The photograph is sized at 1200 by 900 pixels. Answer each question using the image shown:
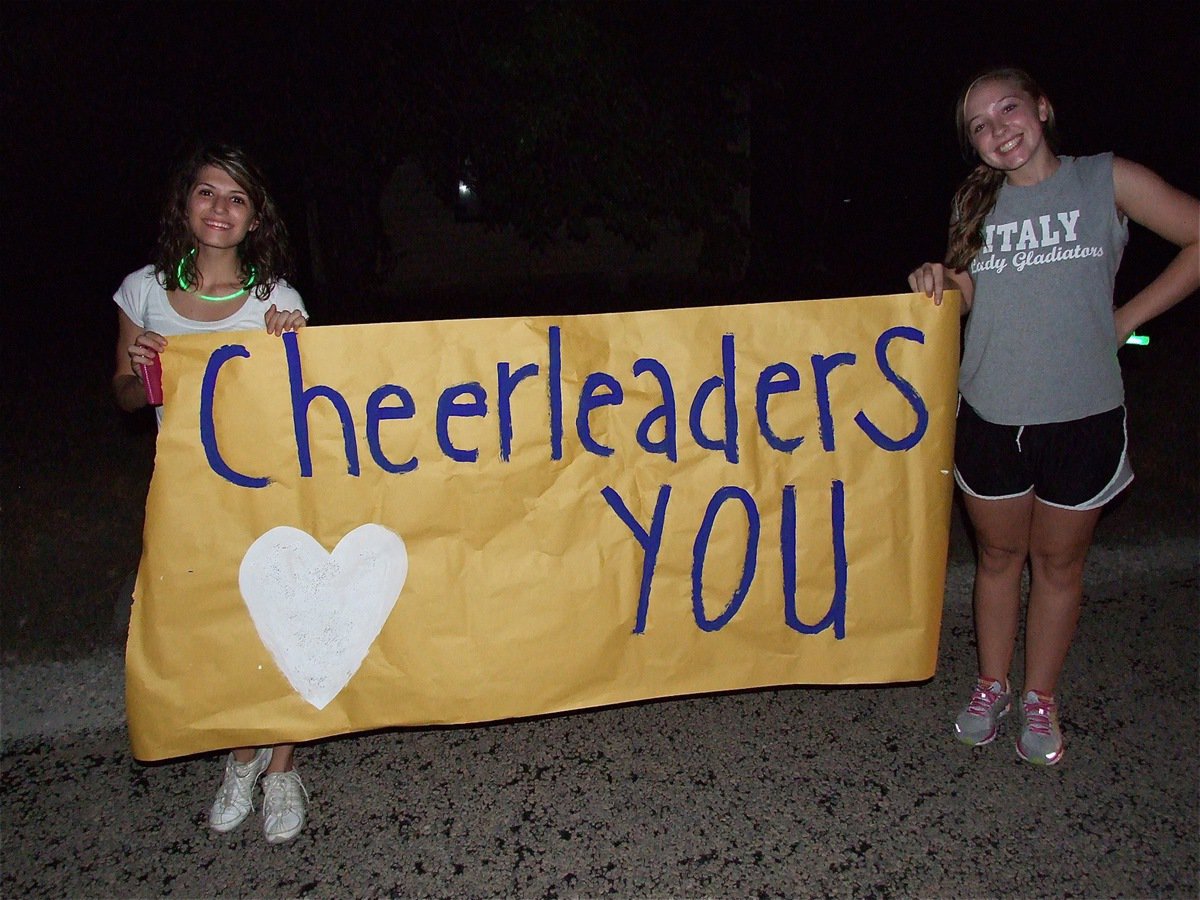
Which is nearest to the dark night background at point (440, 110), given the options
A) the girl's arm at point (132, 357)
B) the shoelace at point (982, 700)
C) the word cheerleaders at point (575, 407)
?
the girl's arm at point (132, 357)

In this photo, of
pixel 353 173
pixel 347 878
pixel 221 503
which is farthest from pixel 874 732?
pixel 353 173

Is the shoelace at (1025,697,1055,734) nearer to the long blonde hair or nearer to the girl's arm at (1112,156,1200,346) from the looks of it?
the girl's arm at (1112,156,1200,346)

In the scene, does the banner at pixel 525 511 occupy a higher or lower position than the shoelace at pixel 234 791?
higher

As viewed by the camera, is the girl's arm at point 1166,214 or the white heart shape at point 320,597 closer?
the girl's arm at point 1166,214

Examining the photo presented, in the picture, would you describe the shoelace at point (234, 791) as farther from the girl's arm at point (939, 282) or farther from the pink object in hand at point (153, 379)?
the girl's arm at point (939, 282)

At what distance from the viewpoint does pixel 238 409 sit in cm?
217

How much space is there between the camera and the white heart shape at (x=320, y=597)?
2238mm

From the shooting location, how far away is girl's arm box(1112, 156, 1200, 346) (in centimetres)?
214

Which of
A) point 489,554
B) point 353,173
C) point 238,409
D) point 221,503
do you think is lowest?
point 489,554

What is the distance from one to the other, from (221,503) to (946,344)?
1779 mm

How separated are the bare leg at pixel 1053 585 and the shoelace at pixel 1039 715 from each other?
4cm

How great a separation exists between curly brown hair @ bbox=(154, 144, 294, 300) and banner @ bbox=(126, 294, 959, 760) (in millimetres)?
263

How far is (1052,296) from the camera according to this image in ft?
7.30

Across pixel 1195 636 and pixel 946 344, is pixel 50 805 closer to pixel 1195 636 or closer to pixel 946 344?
pixel 946 344
